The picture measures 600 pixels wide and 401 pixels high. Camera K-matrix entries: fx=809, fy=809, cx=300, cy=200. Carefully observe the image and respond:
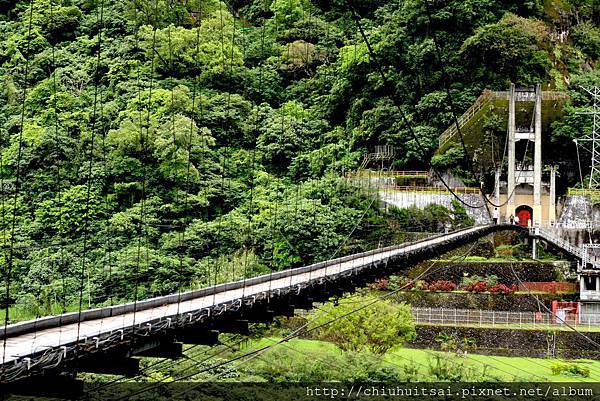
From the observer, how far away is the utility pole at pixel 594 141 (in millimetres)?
23047

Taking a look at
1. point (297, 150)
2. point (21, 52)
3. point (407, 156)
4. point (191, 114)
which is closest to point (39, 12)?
point (21, 52)

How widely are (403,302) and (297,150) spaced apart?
944 centimetres

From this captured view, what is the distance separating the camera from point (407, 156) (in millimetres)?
25141

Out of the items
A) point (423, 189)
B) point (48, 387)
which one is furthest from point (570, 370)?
point (48, 387)

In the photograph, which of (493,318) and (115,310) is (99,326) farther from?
(493,318)

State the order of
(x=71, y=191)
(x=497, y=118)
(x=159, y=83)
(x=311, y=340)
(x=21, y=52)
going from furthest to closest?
(x=21, y=52) → (x=159, y=83) → (x=497, y=118) → (x=71, y=191) → (x=311, y=340)

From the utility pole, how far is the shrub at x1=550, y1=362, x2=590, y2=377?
26.9ft

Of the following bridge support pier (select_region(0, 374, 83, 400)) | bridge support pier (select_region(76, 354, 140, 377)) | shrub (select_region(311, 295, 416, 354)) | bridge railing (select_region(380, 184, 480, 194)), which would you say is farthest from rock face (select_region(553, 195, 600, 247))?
bridge support pier (select_region(0, 374, 83, 400))

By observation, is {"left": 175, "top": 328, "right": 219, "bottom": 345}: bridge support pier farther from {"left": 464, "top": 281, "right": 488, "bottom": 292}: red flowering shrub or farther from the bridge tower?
the bridge tower

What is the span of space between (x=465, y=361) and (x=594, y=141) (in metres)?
9.80

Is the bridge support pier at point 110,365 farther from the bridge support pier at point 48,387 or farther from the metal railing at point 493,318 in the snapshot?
the metal railing at point 493,318

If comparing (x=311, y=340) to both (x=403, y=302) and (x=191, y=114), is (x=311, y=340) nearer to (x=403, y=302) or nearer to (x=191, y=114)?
(x=403, y=302)

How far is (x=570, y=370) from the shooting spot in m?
16.1

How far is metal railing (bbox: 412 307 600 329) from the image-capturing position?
60.2 ft
